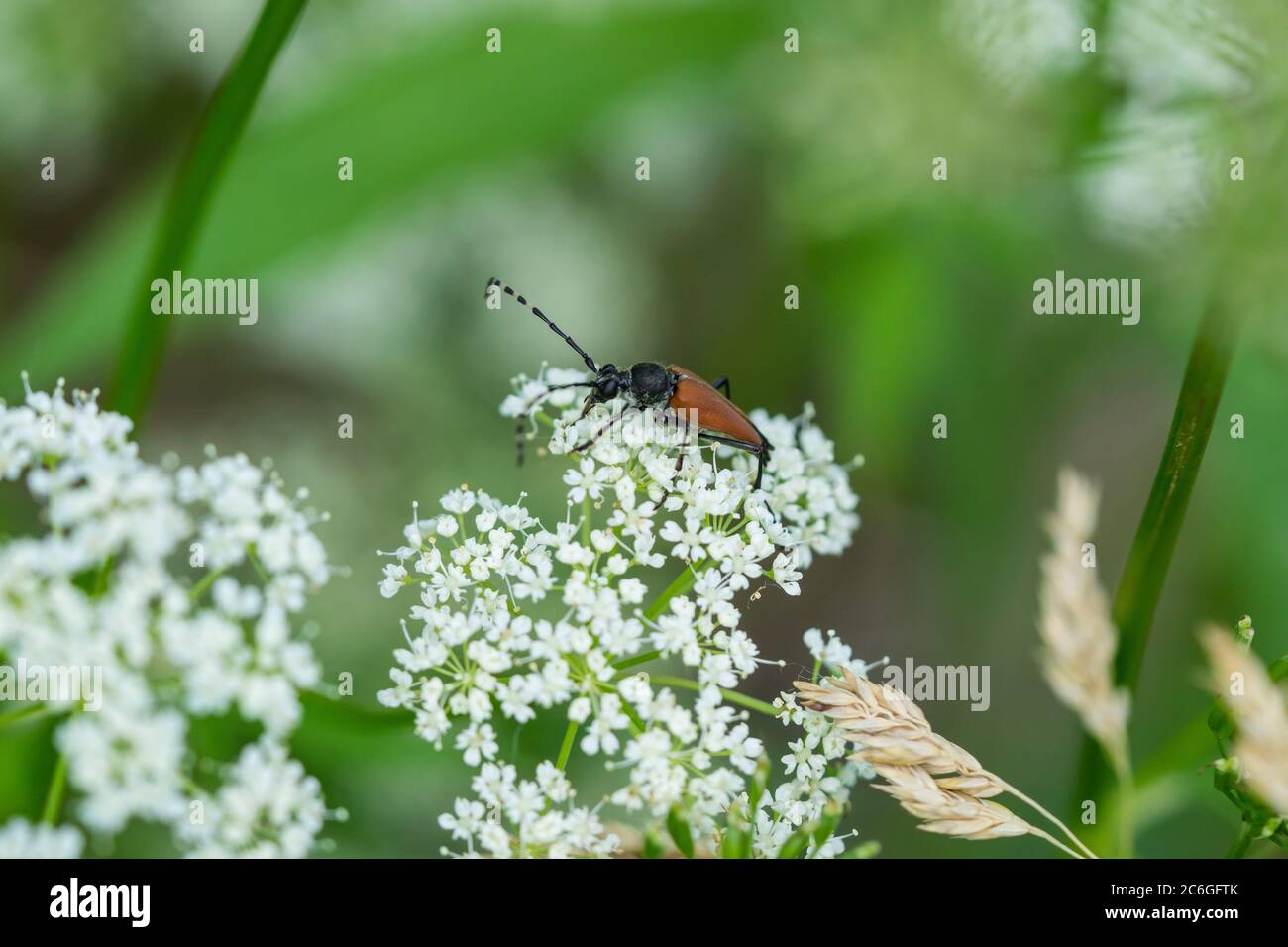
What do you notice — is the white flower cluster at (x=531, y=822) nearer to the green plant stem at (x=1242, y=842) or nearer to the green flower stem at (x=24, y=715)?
the green flower stem at (x=24, y=715)

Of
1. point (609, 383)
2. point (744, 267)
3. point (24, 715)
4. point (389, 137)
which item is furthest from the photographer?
point (744, 267)

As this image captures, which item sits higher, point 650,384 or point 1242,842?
point 650,384

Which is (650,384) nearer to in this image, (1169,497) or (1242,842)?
(1169,497)

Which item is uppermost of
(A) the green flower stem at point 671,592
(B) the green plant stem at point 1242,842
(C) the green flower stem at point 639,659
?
(A) the green flower stem at point 671,592

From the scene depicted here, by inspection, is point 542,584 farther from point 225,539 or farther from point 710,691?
point 225,539

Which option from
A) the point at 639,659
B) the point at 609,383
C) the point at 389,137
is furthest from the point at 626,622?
the point at 389,137

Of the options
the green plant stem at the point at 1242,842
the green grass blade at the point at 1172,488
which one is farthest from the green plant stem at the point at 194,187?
the green plant stem at the point at 1242,842
